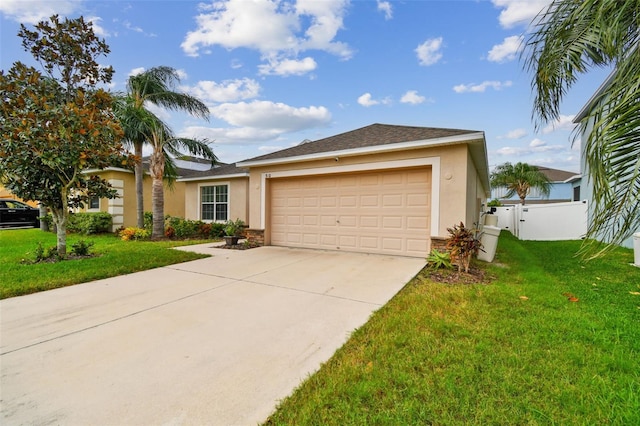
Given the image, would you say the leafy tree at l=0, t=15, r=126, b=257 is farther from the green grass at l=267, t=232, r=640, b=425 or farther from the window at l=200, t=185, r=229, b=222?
the green grass at l=267, t=232, r=640, b=425

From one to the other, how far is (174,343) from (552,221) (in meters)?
15.8

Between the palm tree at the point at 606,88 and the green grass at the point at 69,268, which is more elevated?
the palm tree at the point at 606,88

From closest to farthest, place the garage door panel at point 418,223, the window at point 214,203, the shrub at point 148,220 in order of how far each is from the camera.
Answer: the garage door panel at point 418,223 < the window at point 214,203 < the shrub at point 148,220

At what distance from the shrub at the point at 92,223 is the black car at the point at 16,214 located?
178 inches

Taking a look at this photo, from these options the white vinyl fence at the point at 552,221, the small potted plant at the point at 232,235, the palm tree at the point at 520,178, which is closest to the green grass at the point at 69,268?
the small potted plant at the point at 232,235

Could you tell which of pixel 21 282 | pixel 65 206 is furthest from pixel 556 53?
pixel 65 206

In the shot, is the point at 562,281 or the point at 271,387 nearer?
the point at 271,387

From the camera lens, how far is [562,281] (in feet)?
18.6

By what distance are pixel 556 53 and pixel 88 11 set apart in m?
10.5

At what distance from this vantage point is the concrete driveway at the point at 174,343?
2207mm

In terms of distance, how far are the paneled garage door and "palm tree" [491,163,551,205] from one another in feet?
59.9

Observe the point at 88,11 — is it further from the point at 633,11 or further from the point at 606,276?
the point at 606,276

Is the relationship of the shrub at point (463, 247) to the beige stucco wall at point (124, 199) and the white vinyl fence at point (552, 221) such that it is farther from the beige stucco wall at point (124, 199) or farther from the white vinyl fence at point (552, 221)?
the beige stucco wall at point (124, 199)

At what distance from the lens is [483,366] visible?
262 centimetres
